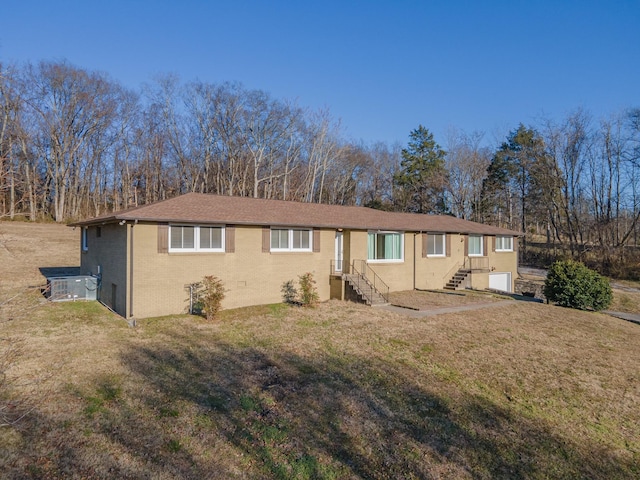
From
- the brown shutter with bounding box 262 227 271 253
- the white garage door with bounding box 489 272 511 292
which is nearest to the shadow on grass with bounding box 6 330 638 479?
the brown shutter with bounding box 262 227 271 253

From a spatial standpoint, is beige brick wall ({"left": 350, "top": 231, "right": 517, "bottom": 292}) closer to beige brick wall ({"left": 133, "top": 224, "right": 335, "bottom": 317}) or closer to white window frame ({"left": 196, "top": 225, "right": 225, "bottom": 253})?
beige brick wall ({"left": 133, "top": 224, "right": 335, "bottom": 317})

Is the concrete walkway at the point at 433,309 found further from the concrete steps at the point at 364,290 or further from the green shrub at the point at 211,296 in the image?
the green shrub at the point at 211,296

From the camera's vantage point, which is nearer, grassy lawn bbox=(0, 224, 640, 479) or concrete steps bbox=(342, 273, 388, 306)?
grassy lawn bbox=(0, 224, 640, 479)

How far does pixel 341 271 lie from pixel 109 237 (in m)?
8.87

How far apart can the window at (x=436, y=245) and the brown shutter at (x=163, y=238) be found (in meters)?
12.8

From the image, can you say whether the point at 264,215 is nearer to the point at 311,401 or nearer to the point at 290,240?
the point at 290,240

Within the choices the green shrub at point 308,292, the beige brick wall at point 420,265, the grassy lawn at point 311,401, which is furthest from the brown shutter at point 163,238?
the beige brick wall at point 420,265

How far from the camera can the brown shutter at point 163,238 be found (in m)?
11.6

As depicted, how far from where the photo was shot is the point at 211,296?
11.4 metres

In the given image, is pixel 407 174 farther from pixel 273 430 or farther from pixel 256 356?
pixel 273 430

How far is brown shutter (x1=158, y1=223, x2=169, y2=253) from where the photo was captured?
1157 cm

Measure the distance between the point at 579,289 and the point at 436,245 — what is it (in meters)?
6.48

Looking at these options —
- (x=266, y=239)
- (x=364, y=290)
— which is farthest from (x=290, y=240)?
(x=364, y=290)

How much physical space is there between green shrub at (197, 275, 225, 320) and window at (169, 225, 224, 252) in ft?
3.49
